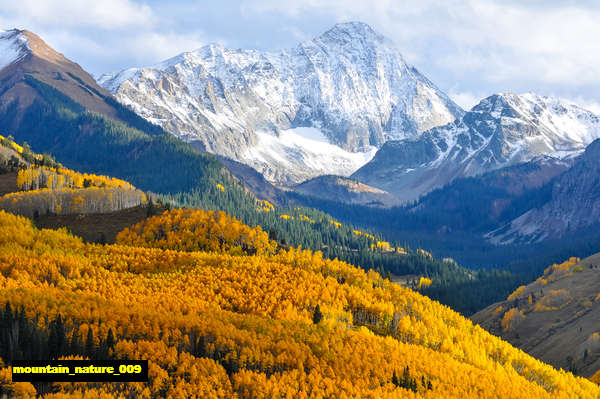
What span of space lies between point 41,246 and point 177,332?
3410 inches

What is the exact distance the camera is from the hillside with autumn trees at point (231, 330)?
93.3 meters

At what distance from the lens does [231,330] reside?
11400cm

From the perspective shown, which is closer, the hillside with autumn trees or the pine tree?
the hillside with autumn trees

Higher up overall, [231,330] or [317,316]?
[231,330]

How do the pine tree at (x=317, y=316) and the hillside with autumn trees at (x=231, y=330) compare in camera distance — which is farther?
the pine tree at (x=317, y=316)

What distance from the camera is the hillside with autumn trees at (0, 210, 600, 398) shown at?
93.3 meters

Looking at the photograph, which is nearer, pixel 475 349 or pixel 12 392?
pixel 12 392

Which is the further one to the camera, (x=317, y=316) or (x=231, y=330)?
(x=317, y=316)

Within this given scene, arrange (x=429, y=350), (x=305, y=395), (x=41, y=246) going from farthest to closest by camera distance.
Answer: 1. (x=41, y=246)
2. (x=429, y=350)
3. (x=305, y=395)

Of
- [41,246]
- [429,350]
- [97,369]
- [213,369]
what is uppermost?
[41,246]

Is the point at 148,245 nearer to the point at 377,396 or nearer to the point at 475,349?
the point at 475,349

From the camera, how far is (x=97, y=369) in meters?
75.8

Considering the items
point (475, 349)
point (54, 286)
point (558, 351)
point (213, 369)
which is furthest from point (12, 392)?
point (558, 351)

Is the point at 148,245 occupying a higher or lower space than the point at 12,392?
higher
